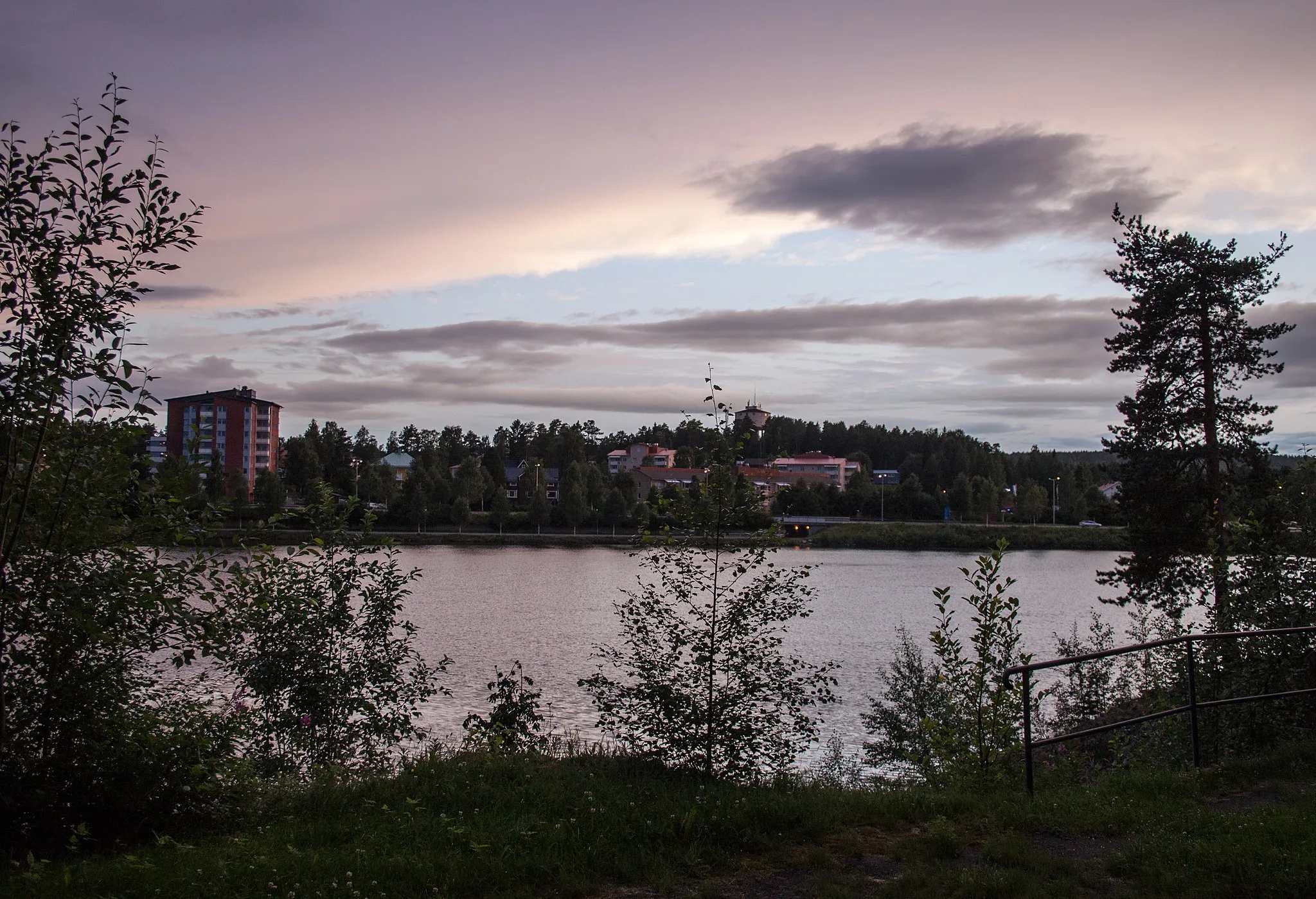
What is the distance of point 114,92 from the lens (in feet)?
20.9

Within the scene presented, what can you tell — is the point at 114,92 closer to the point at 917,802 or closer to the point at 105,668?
the point at 105,668

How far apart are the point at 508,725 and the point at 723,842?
517 cm

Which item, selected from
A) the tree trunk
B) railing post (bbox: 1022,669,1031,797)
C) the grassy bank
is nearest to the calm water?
railing post (bbox: 1022,669,1031,797)

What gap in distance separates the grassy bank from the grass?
8360cm

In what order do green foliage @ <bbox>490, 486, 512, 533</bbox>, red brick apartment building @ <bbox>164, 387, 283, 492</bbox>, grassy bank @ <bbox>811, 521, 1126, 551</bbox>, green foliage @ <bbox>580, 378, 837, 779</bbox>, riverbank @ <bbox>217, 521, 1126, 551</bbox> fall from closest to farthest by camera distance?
green foliage @ <bbox>580, 378, 837, 779</bbox> → riverbank @ <bbox>217, 521, 1126, 551</bbox> → grassy bank @ <bbox>811, 521, 1126, 551</bbox> → green foliage @ <bbox>490, 486, 512, 533</bbox> → red brick apartment building @ <bbox>164, 387, 283, 492</bbox>

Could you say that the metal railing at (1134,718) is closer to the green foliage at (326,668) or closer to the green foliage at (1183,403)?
the green foliage at (326,668)

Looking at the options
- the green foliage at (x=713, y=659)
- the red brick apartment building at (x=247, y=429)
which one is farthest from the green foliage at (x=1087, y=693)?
the red brick apartment building at (x=247, y=429)

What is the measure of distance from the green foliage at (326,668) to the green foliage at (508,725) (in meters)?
0.82

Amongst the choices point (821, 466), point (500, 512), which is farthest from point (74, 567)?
point (821, 466)

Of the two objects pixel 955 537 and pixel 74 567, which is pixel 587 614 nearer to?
pixel 74 567

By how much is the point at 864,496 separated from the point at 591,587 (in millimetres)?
72622

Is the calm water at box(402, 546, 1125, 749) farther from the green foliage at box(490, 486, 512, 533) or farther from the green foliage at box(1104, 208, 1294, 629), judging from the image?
the green foliage at box(490, 486, 512, 533)

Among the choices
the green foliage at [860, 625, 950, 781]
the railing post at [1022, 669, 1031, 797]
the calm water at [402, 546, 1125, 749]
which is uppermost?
the railing post at [1022, 669, 1031, 797]

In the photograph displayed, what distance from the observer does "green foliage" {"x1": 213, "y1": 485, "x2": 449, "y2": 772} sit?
10391mm
